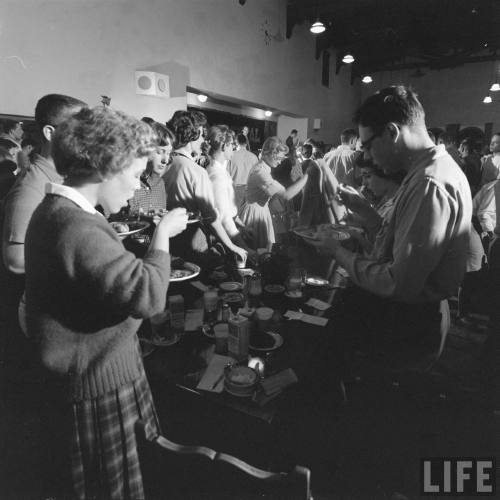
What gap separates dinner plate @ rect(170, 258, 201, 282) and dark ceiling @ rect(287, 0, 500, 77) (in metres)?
7.65

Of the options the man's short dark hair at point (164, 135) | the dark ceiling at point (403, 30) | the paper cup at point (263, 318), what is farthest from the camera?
the dark ceiling at point (403, 30)

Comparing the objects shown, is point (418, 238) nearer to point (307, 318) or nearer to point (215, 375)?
point (307, 318)

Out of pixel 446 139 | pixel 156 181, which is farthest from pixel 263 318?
pixel 446 139

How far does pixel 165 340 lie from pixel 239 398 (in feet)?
1.71

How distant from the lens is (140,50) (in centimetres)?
504

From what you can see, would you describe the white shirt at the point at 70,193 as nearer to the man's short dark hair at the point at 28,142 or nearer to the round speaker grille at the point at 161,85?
the man's short dark hair at the point at 28,142

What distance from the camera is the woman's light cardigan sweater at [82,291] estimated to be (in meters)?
0.98

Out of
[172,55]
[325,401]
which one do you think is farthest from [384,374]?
[172,55]

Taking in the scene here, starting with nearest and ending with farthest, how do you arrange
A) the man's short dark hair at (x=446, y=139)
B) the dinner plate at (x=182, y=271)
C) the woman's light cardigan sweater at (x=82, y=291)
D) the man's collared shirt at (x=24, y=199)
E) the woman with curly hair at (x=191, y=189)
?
the woman's light cardigan sweater at (x=82, y=291) → the man's collared shirt at (x=24, y=199) → the dinner plate at (x=182, y=271) → the woman with curly hair at (x=191, y=189) → the man's short dark hair at (x=446, y=139)

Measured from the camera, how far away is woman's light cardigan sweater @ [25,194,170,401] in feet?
A: 3.22

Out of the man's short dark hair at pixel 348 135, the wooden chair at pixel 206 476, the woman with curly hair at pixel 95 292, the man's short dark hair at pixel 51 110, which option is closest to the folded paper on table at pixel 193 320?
the woman with curly hair at pixel 95 292

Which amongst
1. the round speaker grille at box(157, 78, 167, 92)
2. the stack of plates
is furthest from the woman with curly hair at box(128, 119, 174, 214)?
the round speaker grille at box(157, 78, 167, 92)

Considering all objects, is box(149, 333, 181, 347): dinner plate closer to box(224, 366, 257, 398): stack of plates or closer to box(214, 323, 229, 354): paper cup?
box(214, 323, 229, 354): paper cup

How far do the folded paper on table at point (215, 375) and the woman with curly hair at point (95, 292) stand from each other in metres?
0.25
